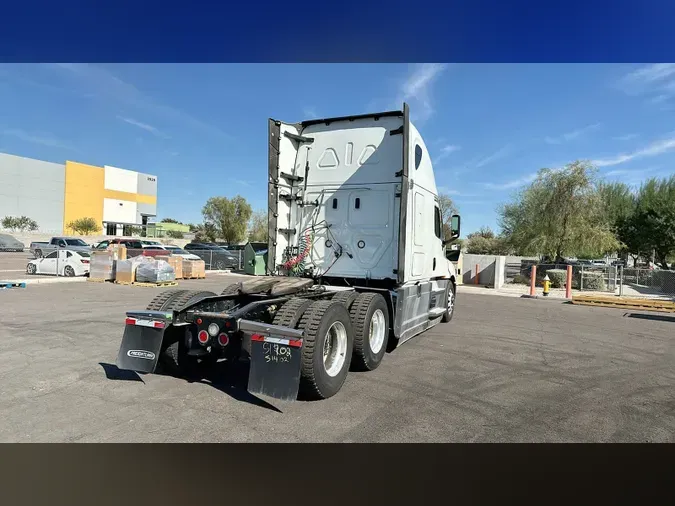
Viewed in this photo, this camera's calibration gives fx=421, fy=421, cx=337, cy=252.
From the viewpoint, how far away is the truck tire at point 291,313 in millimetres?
4742

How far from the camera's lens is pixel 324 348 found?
507 centimetres

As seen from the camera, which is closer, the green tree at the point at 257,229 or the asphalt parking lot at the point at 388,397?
the asphalt parking lot at the point at 388,397

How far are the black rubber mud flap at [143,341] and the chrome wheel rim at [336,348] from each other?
197 centimetres

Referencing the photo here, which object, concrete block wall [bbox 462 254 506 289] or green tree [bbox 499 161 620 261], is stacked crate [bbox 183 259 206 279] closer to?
concrete block wall [bbox 462 254 506 289]

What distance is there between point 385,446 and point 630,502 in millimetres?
1840

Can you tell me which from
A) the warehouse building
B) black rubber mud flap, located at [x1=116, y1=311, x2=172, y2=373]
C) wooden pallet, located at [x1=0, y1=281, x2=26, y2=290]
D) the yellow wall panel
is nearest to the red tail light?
black rubber mud flap, located at [x1=116, y1=311, x2=172, y2=373]

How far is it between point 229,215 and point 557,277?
42146 mm

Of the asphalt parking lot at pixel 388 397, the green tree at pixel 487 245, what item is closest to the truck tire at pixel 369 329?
the asphalt parking lot at pixel 388 397

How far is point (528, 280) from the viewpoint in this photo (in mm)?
24250

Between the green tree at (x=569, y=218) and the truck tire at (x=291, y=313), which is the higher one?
the green tree at (x=569, y=218)

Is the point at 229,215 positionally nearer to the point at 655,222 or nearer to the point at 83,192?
the point at 83,192

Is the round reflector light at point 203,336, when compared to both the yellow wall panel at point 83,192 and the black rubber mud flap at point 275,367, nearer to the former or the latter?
the black rubber mud flap at point 275,367

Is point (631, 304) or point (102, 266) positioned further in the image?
point (102, 266)

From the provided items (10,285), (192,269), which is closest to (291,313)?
(10,285)
